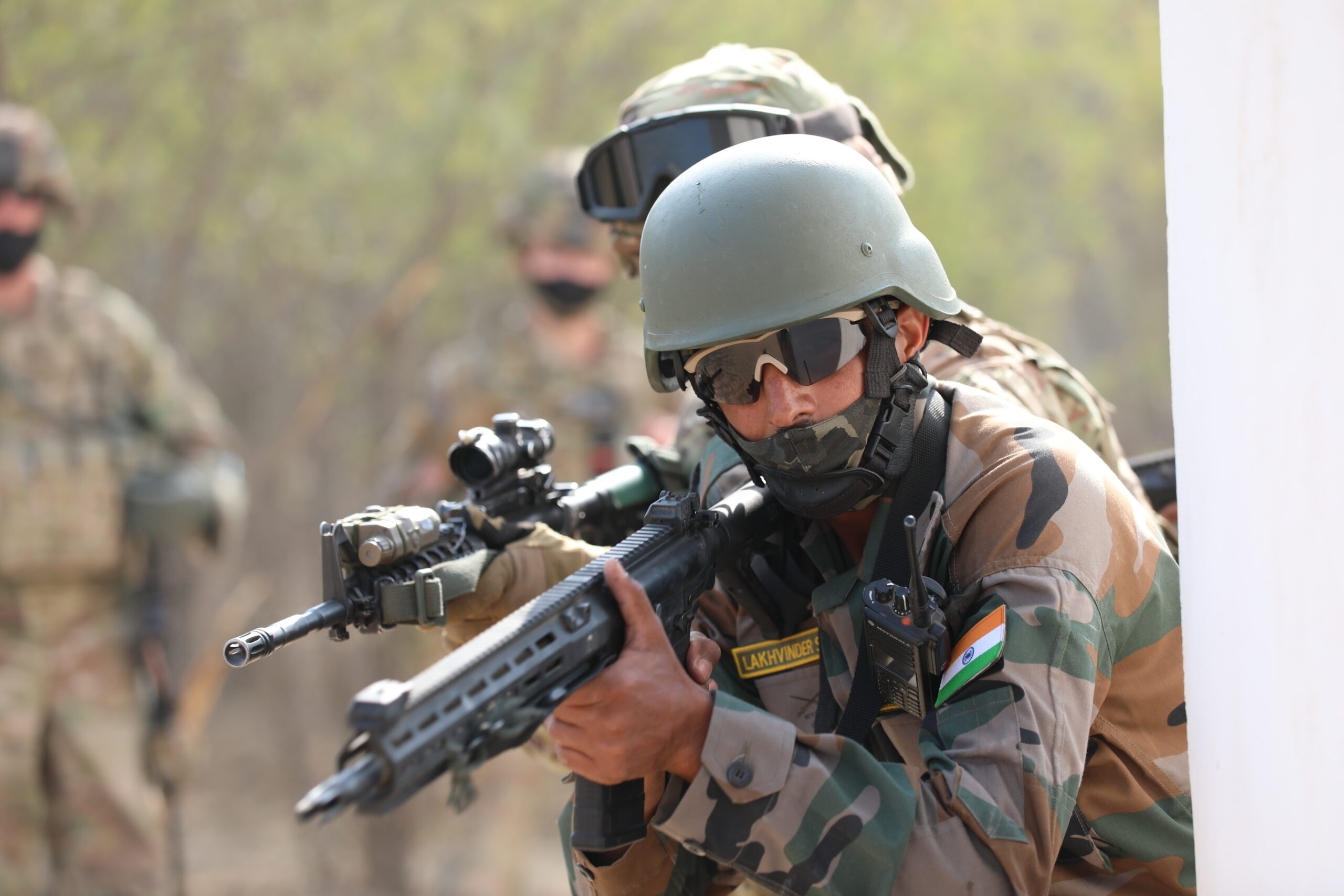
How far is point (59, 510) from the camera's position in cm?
641

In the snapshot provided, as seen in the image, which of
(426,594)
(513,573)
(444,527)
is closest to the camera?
(426,594)

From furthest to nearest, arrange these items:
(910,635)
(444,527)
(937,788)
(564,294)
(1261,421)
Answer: (564,294)
(444,527)
(910,635)
(937,788)
(1261,421)

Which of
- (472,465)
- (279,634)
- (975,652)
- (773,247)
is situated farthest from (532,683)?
(472,465)

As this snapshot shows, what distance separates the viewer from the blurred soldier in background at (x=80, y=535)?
20.4ft

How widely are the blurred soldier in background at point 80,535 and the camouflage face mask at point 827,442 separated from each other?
16.2 feet

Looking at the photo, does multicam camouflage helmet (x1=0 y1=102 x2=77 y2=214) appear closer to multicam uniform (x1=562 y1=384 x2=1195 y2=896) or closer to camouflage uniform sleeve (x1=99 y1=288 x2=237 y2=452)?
camouflage uniform sleeve (x1=99 y1=288 x2=237 y2=452)

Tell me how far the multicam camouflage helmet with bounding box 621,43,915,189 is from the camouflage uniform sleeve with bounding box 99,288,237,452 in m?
3.71

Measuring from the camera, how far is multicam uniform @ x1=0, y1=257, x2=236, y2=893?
6.20 metres

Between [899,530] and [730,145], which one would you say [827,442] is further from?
[730,145]

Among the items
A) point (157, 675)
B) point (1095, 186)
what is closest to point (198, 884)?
point (157, 675)

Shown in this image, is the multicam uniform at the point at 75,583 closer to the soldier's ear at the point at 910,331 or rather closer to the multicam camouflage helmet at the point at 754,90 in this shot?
the multicam camouflage helmet at the point at 754,90

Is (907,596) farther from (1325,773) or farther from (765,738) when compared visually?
(1325,773)

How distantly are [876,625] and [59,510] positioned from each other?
533 cm

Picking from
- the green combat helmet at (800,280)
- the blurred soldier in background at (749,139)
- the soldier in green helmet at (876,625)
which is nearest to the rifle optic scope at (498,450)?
the blurred soldier in background at (749,139)
